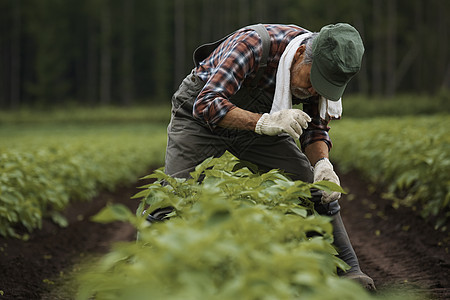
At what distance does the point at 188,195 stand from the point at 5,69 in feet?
146

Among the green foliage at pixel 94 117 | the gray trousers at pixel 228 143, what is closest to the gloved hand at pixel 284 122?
the gray trousers at pixel 228 143

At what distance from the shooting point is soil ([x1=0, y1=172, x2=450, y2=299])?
359cm

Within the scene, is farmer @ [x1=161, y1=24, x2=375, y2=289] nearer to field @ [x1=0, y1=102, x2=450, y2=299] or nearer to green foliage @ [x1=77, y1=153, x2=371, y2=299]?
field @ [x1=0, y1=102, x2=450, y2=299]

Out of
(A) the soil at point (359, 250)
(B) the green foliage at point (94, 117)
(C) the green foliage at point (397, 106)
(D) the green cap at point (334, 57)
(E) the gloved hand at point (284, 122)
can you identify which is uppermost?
(D) the green cap at point (334, 57)

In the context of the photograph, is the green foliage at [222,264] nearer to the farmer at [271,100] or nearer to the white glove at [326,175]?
the farmer at [271,100]

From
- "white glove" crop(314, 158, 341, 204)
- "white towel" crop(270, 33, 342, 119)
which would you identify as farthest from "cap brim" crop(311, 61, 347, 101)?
"white glove" crop(314, 158, 341, 204)

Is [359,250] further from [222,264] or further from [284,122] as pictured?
[222,264]

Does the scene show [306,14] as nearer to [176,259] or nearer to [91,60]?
[91,60]

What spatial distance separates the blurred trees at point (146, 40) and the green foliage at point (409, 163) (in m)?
24.0

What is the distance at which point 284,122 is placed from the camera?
2.70m

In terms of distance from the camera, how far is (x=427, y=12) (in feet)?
116

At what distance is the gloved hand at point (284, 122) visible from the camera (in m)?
2.69

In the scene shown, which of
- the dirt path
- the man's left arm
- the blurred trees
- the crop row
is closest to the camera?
the man's left arm

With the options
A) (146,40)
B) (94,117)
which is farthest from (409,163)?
(146,40)
